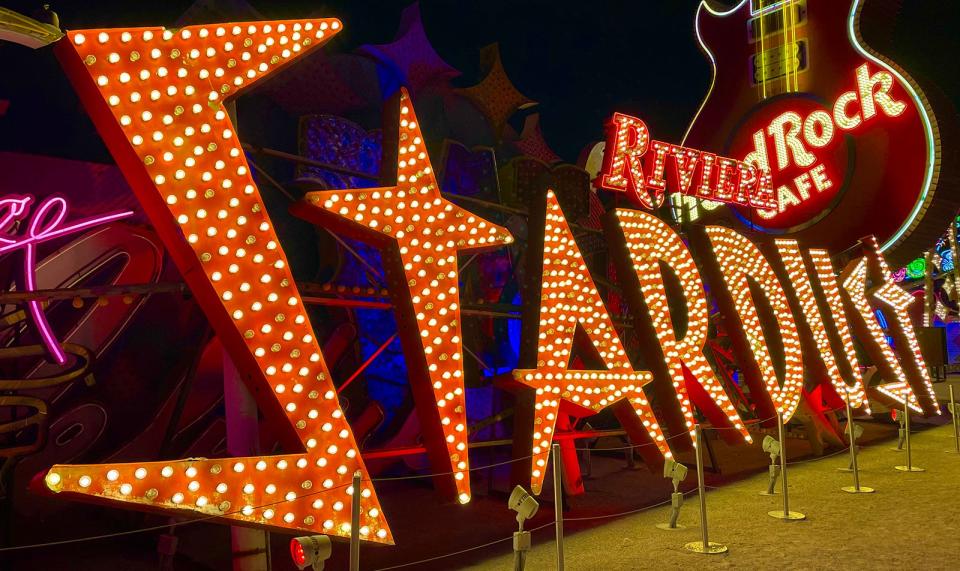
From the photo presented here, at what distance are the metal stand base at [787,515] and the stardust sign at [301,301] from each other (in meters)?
1.29

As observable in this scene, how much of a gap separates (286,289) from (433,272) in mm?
1533

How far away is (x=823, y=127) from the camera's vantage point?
15117 millimetres

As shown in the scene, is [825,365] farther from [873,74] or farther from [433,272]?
[433,272]

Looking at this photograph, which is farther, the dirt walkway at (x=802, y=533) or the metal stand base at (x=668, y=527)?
the metal stand base at (x=668, y=527)

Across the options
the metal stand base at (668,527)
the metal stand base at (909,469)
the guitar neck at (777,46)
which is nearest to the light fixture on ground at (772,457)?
the metal stand base at (668,527)

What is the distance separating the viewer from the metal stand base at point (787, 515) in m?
7.58

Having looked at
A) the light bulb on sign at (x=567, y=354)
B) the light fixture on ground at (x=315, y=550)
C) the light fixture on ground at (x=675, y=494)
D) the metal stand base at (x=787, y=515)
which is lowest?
the metal stand base at (x=787, y=515)

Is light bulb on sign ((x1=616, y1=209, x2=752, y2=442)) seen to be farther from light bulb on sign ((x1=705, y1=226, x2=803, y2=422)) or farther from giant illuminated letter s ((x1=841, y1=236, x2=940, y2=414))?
giant illuminated letter s ((x1=841, y1=236, x2=940, y2=414))

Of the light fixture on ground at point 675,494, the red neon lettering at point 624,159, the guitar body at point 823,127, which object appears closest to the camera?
the light fixture on ground at point 675,494

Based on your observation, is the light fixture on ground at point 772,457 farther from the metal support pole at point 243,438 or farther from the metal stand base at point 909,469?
the metal support pole at point 243,438

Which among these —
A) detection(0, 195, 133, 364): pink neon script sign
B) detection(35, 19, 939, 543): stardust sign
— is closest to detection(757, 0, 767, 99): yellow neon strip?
detection(35, 19, 939, 543): stardust sign

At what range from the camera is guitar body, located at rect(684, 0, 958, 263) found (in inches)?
547

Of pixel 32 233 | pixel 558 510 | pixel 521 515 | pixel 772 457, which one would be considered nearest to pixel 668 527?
pixel 772 457

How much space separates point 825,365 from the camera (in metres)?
11.4
